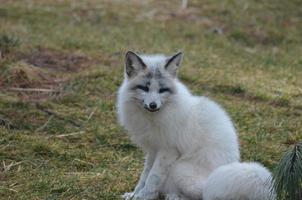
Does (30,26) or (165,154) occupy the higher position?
(165,154)

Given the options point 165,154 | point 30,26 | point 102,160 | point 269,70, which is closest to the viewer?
point 165,154

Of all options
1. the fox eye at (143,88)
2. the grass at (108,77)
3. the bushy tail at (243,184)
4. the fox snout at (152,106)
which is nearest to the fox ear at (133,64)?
the fox eye at (143,88)

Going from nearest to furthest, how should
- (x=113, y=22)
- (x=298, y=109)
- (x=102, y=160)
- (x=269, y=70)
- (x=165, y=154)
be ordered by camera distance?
(x=165, y=154) → (x=102, y=160) → (x=298, y=109) → (x=269, y=70) → (x=113, y=22)

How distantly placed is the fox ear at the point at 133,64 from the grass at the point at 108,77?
3.09ft

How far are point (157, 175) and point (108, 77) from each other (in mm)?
3587

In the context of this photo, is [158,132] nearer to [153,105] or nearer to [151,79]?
[153,105]

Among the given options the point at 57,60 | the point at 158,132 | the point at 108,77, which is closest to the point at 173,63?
the point at 158,132

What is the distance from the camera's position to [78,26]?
12078mm

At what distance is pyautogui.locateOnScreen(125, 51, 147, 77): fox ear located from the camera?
5.19m

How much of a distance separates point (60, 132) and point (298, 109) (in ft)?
9.47

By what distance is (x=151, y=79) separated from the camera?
514 cm

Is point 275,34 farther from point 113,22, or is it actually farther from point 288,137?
point 288,137

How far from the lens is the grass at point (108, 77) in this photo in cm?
586

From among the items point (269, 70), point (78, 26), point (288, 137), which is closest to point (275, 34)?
point (269, 70)
